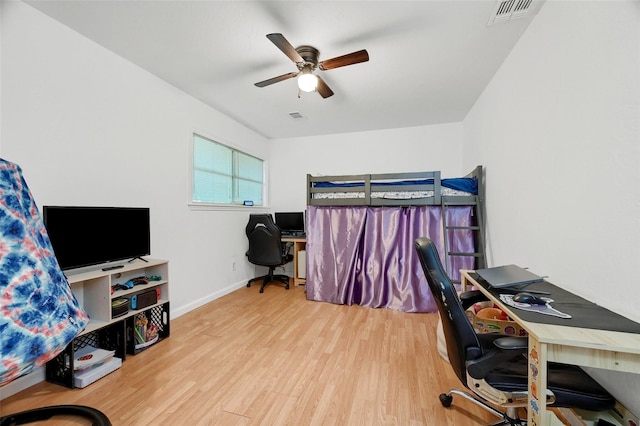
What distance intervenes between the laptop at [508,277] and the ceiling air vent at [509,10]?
1.67m

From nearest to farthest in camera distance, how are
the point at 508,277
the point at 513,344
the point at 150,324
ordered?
the point at 513,344
the point at 508,277
the point at 150,324

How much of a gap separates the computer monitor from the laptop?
2920 mm

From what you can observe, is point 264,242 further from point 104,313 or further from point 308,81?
point 308,81

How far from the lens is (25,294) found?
88cm

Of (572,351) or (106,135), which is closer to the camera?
(572,351)

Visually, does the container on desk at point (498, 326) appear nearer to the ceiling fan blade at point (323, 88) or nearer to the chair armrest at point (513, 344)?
the chair armrest at point (513, 344)

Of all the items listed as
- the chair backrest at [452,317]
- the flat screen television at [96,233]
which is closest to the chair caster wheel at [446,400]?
the chair backrest at [452,317]

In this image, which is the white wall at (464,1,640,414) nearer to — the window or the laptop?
the laptop

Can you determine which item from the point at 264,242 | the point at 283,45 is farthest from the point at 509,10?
the point at 264,242

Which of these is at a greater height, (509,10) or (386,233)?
(509,10)

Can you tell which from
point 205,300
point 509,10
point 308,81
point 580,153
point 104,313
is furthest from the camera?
point 205,300

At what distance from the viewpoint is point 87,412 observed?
136 cm

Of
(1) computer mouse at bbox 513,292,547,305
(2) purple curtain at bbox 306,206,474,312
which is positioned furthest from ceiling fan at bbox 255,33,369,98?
(1) computer mouse at bbox 513,292,547,305

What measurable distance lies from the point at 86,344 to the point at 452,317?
2561 mm
